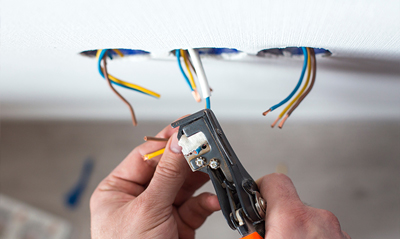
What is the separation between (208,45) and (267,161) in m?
0.90

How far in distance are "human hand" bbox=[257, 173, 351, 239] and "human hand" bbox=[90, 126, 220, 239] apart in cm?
16

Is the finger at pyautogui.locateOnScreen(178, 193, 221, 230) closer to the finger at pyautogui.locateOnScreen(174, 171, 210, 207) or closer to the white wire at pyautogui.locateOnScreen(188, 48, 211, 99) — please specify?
the finger at pyautogui.locateOnScreen(174, 171, 210, 207)

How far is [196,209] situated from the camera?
0.69m

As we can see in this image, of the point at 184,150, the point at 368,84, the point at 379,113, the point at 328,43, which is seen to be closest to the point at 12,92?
the point at 184,150

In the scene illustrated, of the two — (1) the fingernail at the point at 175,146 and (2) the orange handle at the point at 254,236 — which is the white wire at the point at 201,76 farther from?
(2) the orange handle at the point at 254,236

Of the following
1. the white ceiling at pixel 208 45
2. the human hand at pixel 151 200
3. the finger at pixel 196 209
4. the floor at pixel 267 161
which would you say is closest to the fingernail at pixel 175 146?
the human hand at pixel 151 200

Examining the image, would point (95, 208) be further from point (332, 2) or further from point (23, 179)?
point (23, 179)

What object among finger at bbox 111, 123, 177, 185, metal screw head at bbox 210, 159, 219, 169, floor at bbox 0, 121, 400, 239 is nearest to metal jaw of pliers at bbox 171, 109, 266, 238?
metal screw head at bbox 210, 159, 219, 169

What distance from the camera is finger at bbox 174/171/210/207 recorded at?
0.71m

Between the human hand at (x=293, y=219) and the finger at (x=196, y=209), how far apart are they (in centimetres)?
23

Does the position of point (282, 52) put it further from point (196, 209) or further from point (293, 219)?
point (196, 209)

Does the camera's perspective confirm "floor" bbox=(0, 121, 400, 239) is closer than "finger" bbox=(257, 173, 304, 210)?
No

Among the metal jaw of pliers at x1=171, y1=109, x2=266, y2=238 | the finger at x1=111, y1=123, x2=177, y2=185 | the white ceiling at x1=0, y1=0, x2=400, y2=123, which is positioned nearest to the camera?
the white ceiling at x1=0, y1=0, x2=400, y2=123

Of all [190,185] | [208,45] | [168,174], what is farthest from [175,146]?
[190,185]
